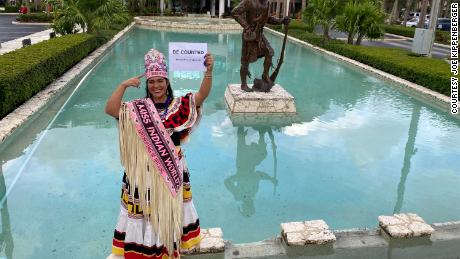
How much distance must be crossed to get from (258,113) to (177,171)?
6.07 m

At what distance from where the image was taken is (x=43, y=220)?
14.6 feet

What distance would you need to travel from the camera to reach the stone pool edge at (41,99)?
688cm

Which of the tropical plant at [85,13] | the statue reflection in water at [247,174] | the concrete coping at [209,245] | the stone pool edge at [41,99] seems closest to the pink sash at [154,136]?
the concrete coping at [209,245]

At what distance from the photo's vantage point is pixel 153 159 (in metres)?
2.78

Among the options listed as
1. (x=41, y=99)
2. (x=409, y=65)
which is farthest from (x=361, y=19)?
(x=41, y=99)

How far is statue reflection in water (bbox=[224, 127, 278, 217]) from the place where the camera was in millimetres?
5194

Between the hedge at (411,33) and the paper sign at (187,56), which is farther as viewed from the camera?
the hedge at (411,33)

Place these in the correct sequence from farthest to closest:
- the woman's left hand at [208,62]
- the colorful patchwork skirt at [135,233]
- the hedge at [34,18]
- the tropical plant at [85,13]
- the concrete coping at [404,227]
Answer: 1. the hedge at [34,18]
2. the tropical plant at [85,13]
3. the concrete coping at [404,227]
4. the woman's left hand at [208,62]
5. the colorful patchwork skirt at [135,233]

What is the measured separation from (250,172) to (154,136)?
3441 millimetres

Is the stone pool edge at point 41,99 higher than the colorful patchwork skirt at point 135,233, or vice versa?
the colorful patchwork skirt at point 135,233

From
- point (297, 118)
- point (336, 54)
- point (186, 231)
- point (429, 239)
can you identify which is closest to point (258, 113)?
point (297, 118)

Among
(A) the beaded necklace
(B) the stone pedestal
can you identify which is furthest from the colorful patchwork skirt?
(B) the stone pedestal

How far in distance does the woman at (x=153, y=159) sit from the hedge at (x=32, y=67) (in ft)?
18.4

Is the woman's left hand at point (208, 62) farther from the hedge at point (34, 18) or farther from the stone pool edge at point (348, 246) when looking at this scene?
the hedge at point (34, 18)
